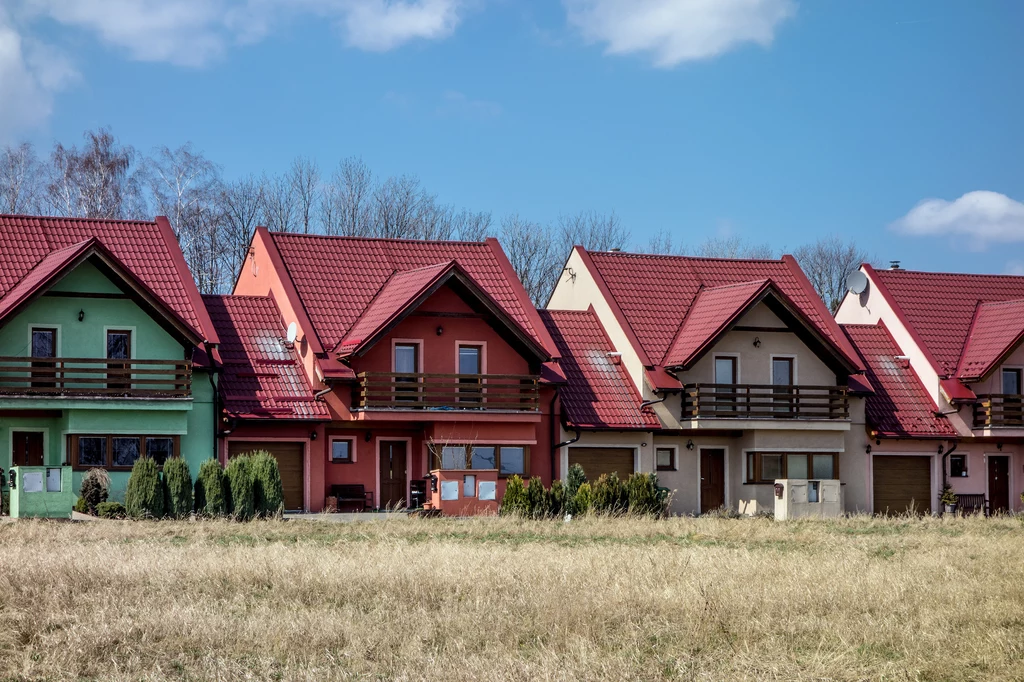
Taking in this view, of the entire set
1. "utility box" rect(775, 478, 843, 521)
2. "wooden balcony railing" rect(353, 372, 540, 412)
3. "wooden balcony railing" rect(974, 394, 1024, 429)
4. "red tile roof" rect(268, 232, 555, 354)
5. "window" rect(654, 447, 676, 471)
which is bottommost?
"utility box" rect(775, 478, 843, 521)

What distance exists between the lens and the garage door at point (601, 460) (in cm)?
4044

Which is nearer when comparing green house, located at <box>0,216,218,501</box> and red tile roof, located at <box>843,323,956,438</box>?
green house, located at <box>0,216,218,501</box>

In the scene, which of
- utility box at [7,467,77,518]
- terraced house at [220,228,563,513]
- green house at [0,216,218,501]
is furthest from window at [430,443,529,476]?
utility box at [7,467,77,518]

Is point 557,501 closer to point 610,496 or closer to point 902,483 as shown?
point 610,496

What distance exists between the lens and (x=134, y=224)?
4022 centimetres

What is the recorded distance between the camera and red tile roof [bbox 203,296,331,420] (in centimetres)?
3688

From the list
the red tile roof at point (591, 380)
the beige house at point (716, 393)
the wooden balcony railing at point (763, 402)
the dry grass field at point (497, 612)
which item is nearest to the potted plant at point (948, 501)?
the beige house at point (716, 393)

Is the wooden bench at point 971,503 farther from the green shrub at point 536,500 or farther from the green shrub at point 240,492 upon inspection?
the green shrub at point 240,492

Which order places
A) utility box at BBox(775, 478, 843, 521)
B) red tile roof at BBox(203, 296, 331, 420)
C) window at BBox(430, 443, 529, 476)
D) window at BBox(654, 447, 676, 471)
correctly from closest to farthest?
red tile roof at BBox(203, 296, 331, 420) < utility box at BBox(775, 478, 843, 521) < window at BBox(430, 443, 529, 476) < window at BBox(654, 447, 676, 471)

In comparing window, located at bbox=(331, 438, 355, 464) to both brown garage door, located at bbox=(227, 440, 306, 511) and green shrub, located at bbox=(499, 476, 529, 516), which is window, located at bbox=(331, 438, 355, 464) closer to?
brown garage door, located at bbox=(227, 440, 306, 511)

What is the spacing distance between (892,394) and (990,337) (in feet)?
12.7

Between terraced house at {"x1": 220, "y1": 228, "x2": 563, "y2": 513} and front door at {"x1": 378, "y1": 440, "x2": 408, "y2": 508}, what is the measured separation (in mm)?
27

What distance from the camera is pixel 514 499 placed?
34.6 meters

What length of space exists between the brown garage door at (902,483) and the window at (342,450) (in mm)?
15857
